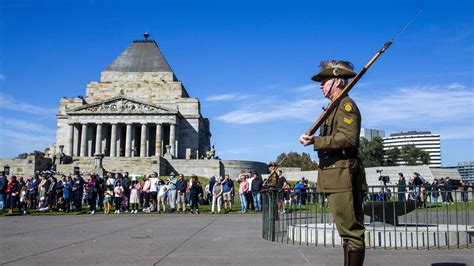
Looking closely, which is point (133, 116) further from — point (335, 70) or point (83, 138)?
point (335, 70)

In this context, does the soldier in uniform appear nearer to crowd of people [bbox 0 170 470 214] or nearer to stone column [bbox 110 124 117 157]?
crowd of people [bbox 0 170 470 214]

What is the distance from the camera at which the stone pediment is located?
237 feet

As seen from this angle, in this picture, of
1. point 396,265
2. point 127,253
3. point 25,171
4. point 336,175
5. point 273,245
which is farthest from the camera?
point 25,171

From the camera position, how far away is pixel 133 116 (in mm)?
72562

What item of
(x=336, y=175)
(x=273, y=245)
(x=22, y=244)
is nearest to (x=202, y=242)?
(x=273, y=245)

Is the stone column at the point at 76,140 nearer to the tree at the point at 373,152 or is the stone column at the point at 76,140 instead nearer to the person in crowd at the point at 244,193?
the person in crowd at the point at 244,193

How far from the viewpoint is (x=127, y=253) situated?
795 cm

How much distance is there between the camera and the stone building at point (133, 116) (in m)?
72.4

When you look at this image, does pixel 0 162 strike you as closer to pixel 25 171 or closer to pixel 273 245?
pixel 25 171

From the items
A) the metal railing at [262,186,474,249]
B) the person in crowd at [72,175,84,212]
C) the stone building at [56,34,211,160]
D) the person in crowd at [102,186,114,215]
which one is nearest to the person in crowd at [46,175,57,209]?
the person in crowd at [72,175,84,212]

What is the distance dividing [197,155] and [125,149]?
1252 cm

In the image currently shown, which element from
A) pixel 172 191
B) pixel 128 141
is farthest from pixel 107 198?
pixel 128 141

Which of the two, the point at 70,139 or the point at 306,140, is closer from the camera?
the point at 306,140

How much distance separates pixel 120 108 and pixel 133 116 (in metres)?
2.48
